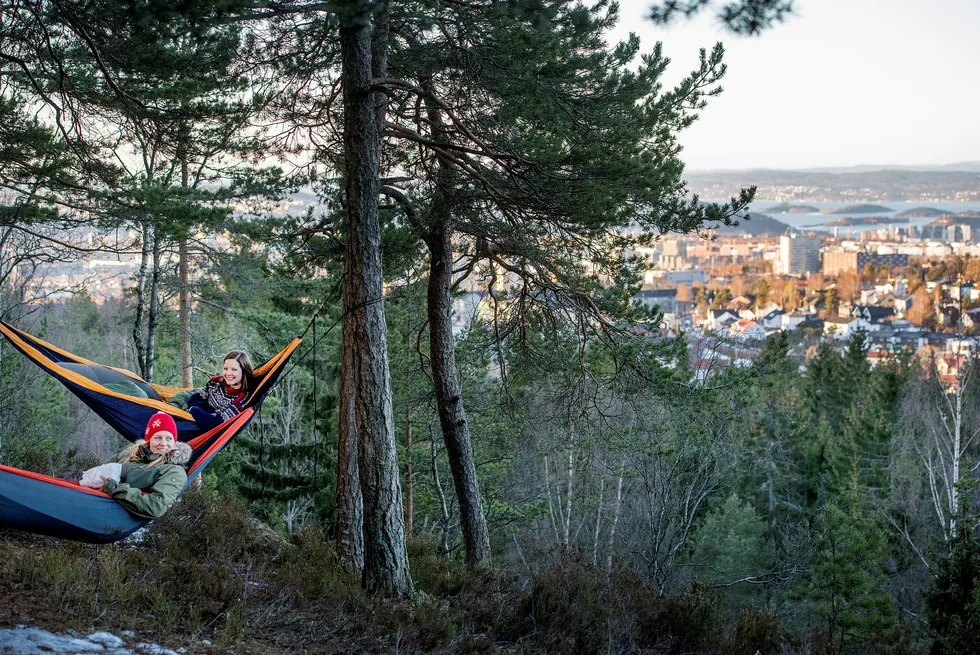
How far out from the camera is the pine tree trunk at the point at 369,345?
4625mm

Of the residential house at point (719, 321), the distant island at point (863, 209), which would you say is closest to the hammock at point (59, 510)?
the residential house at point (719, 321)

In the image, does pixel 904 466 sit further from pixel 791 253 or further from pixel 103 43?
pixel 791 253

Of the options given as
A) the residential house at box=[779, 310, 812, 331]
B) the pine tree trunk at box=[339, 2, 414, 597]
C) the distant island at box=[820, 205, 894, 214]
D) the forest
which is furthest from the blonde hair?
the distant island at box=[820, 205, 894, 214]

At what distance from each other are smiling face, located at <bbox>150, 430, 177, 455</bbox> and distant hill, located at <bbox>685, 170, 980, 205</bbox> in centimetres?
6117

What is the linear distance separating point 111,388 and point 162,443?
3.39 feet

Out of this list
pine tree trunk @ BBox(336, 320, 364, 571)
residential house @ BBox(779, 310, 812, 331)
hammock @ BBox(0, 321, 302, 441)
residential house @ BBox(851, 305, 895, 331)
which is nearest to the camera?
hammock @ BBox(0, 321, 302, 441)

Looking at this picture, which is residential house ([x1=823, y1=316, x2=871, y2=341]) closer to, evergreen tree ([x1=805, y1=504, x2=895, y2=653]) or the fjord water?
evergreen tree ([x1=805, y1=504, x2=895, y2=653])

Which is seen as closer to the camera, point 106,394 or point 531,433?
point 106,394

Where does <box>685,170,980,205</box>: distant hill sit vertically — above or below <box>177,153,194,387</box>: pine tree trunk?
above

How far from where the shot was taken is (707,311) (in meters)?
37.7

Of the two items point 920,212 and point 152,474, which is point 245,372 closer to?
point 152,474

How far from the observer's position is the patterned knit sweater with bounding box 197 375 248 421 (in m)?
5.14

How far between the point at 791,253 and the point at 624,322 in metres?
63.5

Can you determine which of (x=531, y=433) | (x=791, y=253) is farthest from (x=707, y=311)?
(x=791, y=253)
